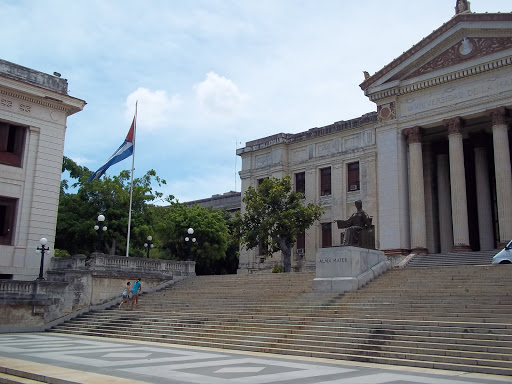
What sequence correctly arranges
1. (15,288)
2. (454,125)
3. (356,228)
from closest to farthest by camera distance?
(15,288)
(356,228)
(454,125)

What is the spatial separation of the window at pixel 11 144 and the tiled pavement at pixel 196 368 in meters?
14.2

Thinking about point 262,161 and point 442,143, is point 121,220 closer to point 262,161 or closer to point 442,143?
point 262,161

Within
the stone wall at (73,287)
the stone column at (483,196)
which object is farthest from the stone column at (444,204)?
the stone wall at (73,287)

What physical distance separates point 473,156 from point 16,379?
1278 inches

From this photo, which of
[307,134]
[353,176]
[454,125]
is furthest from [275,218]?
[454,125]

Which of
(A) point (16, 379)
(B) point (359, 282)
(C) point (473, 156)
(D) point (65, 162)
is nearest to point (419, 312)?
(B) point (359, 282)

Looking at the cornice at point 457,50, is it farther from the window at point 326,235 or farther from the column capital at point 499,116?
the window at point 326,235

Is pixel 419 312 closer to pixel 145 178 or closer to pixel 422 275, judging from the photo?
pixel 422 275

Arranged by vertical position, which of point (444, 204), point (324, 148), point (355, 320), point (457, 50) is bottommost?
point (355, 320)

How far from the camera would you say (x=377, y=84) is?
34.5 metres

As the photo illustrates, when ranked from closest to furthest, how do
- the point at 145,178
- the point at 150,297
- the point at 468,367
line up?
the point at 468,367 → the point at 150,297 → the point at 145,178

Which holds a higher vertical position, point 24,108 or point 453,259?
point 24,108

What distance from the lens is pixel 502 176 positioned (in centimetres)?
2916

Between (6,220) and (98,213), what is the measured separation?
9214 millimetres
